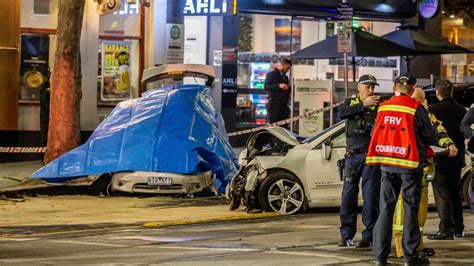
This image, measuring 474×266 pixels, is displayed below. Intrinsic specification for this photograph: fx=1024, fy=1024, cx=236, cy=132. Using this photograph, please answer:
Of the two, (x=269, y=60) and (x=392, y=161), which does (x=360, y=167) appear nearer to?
(x=392, y=161)

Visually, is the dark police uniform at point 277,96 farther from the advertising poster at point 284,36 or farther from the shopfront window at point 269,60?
the advertising poster at point 284,36

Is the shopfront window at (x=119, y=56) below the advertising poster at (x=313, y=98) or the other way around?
the other way around

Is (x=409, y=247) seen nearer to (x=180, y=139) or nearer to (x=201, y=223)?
(x=201, y=223)

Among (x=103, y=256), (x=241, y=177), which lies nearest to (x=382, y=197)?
(x=103, y=256)

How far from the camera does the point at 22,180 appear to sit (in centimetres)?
1809

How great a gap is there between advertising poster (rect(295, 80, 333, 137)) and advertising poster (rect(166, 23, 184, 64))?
8.91ft

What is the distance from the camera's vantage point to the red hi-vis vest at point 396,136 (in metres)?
9.10

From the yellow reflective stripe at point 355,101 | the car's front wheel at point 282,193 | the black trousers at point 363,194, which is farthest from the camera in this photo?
the car's front wheel at point 282,193

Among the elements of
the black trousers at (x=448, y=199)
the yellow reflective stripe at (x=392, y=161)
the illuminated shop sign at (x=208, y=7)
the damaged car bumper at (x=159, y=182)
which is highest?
the illuminated shop sign at (x=208, y=7)

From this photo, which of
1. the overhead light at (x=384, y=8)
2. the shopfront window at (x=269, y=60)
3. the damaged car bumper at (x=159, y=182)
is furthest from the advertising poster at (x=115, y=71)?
the overhead light at (x=384, y=8)

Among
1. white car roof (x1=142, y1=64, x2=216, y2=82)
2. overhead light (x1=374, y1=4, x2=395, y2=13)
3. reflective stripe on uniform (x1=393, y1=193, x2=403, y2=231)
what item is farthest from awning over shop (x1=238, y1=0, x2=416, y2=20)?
reflective stripe on uniform (x1=393, y1=193, x2=403, y2=231)

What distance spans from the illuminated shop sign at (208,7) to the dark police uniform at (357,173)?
38.2 feet

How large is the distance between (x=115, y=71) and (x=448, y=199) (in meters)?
12.9

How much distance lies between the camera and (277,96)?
2280cm
